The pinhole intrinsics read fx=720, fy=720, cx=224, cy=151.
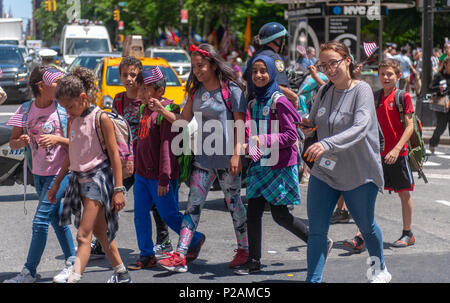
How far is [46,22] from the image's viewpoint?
11500cm

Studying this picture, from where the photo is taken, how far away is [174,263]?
550 cm

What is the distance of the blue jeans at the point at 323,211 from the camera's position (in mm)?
4766

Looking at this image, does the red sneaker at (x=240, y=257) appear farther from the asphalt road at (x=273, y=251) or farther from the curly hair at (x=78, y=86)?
the curly hair at (x=78, y=86)

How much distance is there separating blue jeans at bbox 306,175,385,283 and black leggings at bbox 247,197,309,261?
2.23 feet

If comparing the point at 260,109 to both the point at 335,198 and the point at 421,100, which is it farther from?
the point at 421,100

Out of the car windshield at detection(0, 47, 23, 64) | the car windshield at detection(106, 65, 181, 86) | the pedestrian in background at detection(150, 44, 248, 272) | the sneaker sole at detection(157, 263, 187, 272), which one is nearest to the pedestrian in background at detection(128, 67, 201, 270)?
the pedestrian in background at detection(150, 44, 248, 272)

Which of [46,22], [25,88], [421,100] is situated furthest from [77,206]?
[46,22]

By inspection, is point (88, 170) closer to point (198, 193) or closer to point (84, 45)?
point (198, 193)

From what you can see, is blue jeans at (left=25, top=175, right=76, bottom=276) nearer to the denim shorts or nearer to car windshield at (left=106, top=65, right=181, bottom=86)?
the denim shorts

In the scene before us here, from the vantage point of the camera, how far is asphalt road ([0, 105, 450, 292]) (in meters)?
5.50

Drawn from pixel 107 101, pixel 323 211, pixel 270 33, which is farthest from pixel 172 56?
pixel 323 211

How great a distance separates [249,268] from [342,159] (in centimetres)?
134

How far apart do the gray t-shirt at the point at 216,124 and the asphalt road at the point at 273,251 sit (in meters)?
0.94
